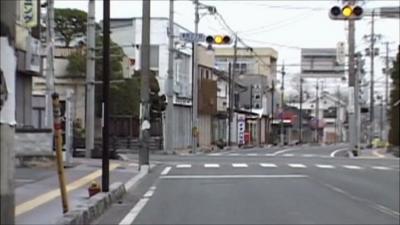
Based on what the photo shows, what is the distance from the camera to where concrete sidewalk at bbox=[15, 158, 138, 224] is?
13.4 meters

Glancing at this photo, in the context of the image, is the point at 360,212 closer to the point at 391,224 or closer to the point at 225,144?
the point at 391,224

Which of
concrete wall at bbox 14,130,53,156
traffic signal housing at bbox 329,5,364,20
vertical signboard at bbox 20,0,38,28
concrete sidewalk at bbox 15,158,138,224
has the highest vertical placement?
vertical signboard at bbox 20,0,38,28

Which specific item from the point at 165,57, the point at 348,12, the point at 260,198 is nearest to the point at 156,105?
the point at 348,12

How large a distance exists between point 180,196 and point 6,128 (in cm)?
1493

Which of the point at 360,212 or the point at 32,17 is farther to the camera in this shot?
the point at 32,17

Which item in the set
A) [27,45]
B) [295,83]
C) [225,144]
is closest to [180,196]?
[27,45]

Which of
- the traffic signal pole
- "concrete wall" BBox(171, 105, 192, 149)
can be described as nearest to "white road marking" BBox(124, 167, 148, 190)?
"concrete wall" BBox(171, 105, 192, 149)

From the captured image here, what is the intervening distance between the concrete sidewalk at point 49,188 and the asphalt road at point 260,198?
35.1 inches

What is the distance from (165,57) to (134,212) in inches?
1636

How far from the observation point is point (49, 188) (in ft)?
61.0

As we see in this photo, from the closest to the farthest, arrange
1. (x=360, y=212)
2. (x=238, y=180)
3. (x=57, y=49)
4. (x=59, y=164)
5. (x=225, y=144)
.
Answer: (x=59, y=164)
(x=360, y=212)
(x=238, y=180)
(x=225, y=144)
(x=57, y=49)

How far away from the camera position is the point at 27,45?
96.4 ft

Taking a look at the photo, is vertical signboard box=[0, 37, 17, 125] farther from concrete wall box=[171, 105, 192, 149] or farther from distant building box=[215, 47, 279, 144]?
concrete wall box=[171, 105, 192, 149]

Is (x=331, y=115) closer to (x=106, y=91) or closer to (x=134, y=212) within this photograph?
(x=106, y=91)
